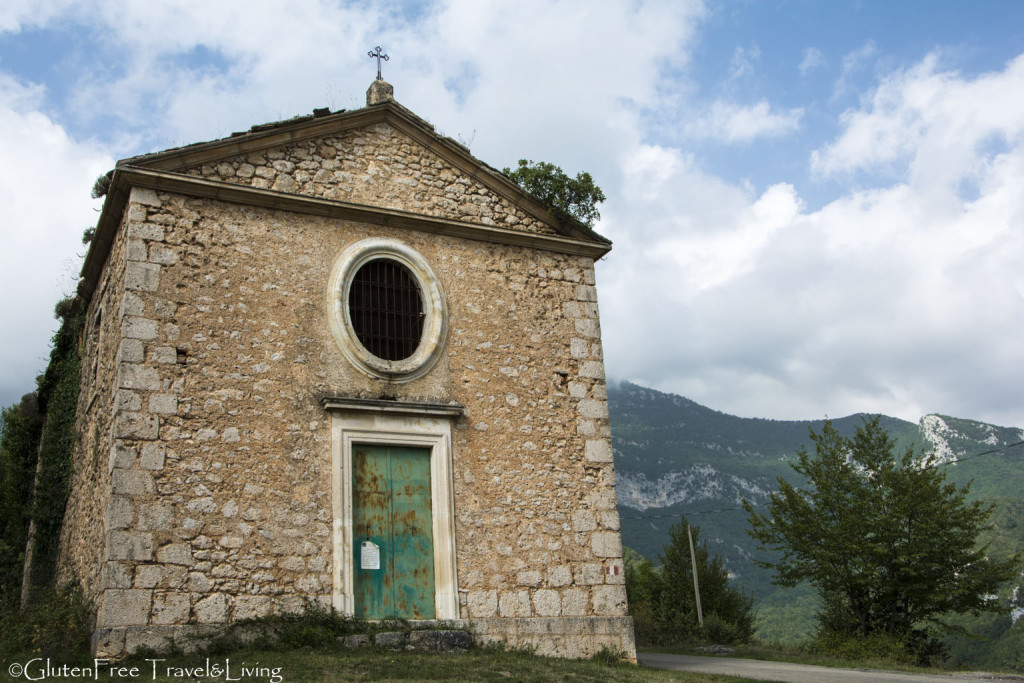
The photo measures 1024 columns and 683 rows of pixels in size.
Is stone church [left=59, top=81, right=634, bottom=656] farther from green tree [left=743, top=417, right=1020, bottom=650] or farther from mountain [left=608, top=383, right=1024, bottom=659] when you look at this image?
mountain [left=608, top=383, right=1024, bottom=659]

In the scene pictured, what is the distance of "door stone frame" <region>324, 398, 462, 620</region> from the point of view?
9070 millimetres

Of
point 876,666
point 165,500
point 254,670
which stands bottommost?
point 876,666

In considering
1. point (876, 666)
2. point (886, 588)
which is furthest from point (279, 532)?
point (886, 588)

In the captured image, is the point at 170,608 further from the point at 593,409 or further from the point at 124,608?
the point at 593,409

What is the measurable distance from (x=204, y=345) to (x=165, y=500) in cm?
171

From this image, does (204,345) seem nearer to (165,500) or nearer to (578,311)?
(165,500)

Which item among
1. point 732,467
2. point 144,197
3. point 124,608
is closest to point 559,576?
point 124,608

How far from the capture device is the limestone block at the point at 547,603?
984cm

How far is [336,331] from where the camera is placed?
32.2 feet

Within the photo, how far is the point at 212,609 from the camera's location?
27.3ft

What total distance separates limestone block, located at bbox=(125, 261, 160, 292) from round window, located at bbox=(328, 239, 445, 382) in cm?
192

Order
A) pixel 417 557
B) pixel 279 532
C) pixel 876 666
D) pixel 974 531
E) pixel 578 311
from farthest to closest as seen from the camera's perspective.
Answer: pixel 974 531 < pixel 876 666 < pixel 578 311 < pixel 417 557 < pixel 279 532

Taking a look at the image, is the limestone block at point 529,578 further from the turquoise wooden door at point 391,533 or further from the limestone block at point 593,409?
the limestone block at point 593,409

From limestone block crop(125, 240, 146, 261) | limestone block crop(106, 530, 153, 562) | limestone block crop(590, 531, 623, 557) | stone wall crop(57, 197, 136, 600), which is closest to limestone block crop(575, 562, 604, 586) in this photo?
limestone block crop(590, 531, 623, 557)
